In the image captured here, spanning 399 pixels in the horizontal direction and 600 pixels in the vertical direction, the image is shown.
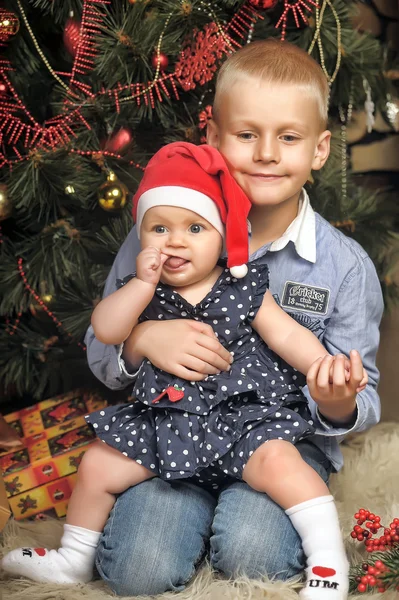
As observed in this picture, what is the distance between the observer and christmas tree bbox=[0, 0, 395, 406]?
1.66 meters

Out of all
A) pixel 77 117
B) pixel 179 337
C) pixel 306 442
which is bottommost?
pixel 306 442

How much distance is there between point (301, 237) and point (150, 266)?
0.34 meters

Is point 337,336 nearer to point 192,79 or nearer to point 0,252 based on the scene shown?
point 192,79

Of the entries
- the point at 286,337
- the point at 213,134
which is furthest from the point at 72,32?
the point at 286,337

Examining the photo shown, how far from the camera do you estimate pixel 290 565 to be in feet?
4.10

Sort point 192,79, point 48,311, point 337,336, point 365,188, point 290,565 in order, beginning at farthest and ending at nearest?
point 365,188 < point 48,311 < point 192,79 < point 337,336 < point 290,565

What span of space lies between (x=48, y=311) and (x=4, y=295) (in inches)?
4.6

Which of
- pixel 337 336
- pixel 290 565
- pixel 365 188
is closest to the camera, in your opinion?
pixel 290 565

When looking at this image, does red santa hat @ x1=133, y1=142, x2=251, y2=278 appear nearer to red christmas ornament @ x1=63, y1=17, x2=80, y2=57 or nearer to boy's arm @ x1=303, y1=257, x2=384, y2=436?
boy's arm @ x1=303, y1=257, x2=384, y2=436

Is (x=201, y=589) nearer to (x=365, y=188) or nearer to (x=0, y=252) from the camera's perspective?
(x=0, y=252)

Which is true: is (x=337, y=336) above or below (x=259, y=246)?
below

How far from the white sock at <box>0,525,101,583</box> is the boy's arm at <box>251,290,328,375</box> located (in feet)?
1.42

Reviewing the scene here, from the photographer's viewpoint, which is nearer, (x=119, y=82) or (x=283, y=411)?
(x=283, y=411)

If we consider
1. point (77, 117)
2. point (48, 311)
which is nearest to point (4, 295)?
point (48, 311)
